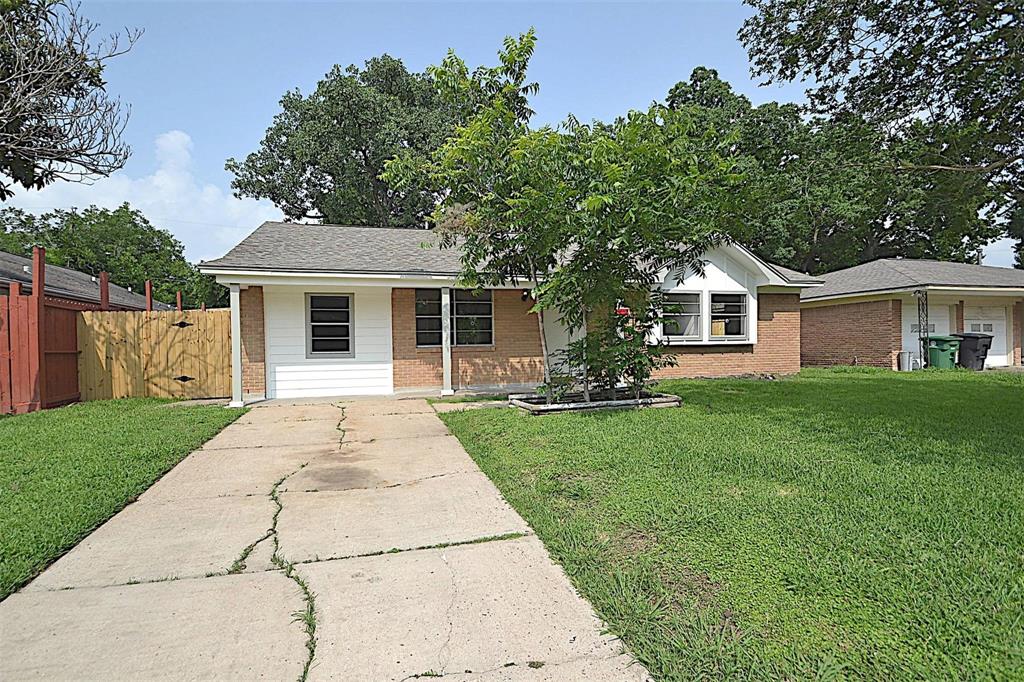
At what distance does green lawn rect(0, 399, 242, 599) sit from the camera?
153 inches

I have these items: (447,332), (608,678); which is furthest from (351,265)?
(608,678)

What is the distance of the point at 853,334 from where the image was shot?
18.8 m

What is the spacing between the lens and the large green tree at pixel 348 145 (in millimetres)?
27359

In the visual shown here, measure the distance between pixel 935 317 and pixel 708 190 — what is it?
14.5 m

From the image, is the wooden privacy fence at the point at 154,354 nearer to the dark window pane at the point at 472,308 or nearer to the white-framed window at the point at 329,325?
the white-framed window at the point at 329,325

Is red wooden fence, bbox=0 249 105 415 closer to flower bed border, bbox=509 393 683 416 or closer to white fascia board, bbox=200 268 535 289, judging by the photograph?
white fascia board, bbox=200 268 535 289

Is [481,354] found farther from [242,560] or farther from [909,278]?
[909,278]

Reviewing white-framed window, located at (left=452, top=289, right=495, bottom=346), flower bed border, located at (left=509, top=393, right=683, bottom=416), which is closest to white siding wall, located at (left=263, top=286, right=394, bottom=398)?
white-framed window, located at (left=452, top=289, right=495, bottom=346)

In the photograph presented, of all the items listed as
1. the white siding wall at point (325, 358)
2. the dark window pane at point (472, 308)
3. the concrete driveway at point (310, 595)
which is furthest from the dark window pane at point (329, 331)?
the concrete driveway at point (310, 595)

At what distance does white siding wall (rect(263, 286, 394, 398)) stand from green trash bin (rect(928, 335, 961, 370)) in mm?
15780

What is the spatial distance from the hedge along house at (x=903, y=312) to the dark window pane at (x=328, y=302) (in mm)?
15625

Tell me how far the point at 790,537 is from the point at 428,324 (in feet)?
33.1

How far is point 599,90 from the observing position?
1172cm

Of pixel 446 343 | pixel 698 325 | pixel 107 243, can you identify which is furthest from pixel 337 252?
pixel 107 243
